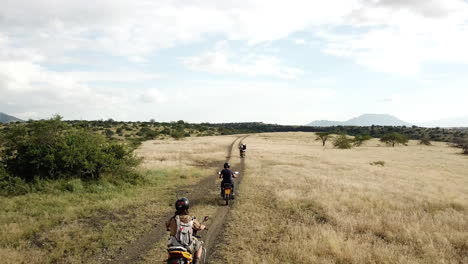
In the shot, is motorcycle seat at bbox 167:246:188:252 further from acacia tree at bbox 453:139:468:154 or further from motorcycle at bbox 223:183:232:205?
acacia tree at bbox 453:139:468:154

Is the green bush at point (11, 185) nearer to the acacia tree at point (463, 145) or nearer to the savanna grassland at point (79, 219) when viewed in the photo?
the savanna grassland at point (79, 219)

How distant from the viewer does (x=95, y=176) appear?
62.3ft

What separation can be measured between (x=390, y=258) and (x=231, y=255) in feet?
15.2

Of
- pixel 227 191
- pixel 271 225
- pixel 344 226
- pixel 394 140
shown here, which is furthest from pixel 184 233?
pixel 394 140

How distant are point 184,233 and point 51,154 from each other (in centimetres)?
1381

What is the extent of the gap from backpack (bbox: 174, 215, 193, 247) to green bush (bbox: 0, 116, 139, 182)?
1307 centimetres

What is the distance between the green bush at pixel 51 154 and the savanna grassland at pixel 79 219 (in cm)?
98

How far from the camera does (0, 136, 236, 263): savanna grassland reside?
31.0 ft

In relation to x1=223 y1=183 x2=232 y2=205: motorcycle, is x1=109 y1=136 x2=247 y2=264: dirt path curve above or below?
below

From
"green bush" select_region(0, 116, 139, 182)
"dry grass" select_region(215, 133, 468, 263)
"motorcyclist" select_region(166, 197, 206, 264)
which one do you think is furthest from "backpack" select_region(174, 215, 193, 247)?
Result: "green bush" select_region(0, 116, 139, 182)

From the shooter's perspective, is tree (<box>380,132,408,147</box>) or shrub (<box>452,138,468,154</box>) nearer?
shrub (<box>452,138,468,154</box>)

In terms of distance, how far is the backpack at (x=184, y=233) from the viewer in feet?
22.9

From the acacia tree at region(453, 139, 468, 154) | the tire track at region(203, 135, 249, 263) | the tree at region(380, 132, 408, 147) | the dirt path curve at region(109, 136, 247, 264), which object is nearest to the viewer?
the dirt path curve at region(109, 136, 247, 264)

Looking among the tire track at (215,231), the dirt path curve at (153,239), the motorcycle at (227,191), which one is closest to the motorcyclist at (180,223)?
the tire track at (215,231)
